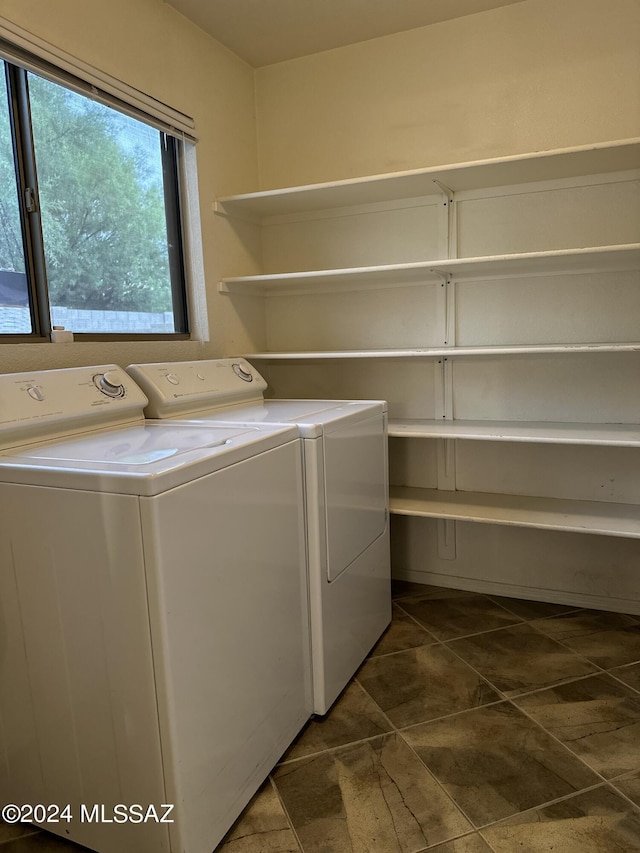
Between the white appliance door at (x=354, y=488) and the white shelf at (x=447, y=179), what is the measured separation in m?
0.94

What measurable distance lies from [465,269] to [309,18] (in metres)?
1.19

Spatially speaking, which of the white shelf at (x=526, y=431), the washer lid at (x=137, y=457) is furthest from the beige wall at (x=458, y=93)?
the washer lid at (x=137, y=457)

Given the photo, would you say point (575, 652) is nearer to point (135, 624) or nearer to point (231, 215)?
point (135, 624)

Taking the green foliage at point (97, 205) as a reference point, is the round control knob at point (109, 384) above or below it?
below

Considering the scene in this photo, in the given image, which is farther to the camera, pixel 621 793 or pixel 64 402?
pixel 64 402

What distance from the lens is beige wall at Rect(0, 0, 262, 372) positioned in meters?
1.88

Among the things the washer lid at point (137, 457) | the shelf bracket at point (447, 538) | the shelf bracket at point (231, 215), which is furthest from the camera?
the shelf bracket at point (447, 538)

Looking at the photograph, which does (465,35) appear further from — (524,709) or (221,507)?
(524,709)

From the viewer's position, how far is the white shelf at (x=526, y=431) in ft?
7.06

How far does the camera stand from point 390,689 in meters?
2.06

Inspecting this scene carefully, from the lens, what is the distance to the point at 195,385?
2219 millimetres

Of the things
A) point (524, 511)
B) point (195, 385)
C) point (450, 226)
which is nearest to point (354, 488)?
point (195, 385)

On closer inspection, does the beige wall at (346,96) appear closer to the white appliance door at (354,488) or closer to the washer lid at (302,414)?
the washer lid at (302,414)

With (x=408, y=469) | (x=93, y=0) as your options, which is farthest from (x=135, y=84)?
(x=408, y=469)
